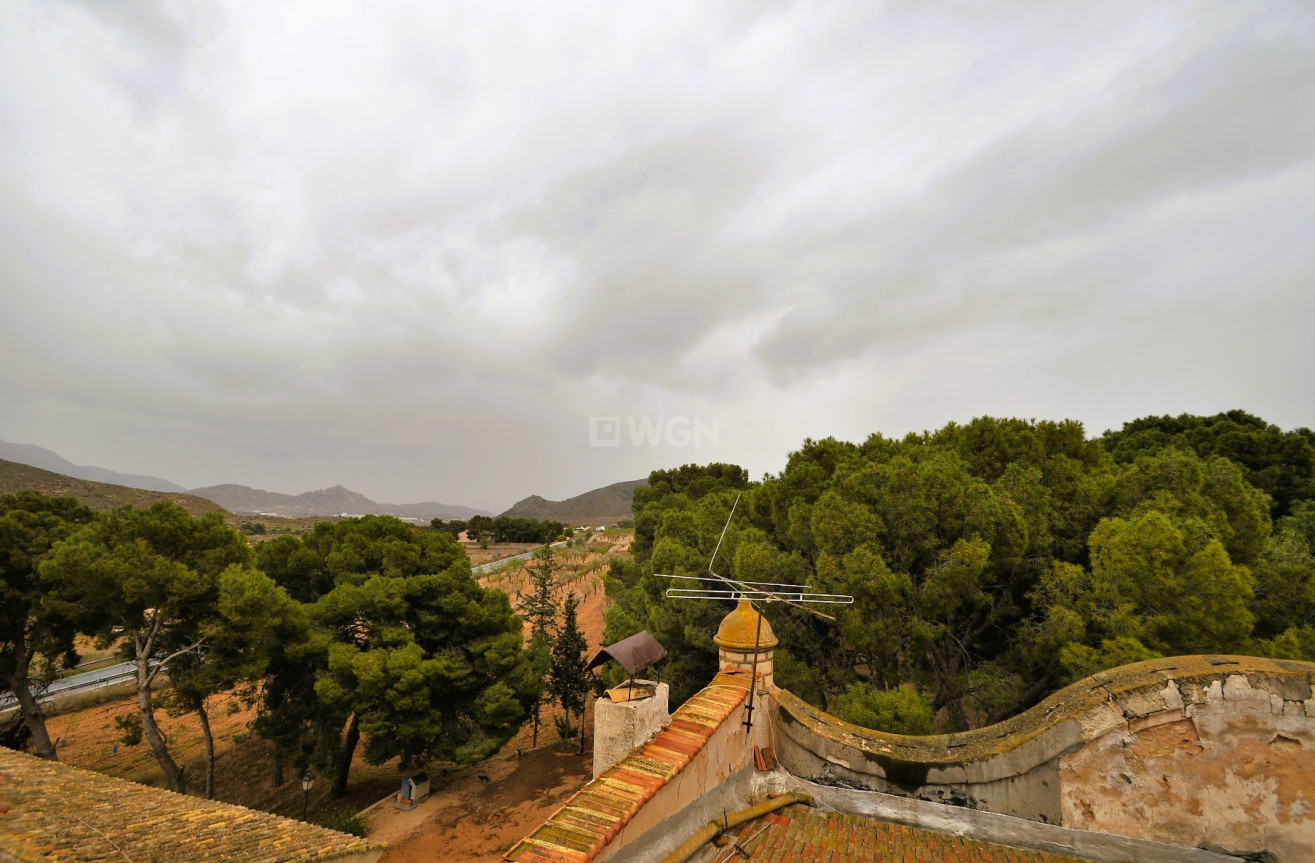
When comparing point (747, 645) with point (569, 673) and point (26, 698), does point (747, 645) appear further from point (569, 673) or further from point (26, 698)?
point (26, 698)

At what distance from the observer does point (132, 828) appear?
5250 millimetres

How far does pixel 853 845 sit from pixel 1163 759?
8.95 ft

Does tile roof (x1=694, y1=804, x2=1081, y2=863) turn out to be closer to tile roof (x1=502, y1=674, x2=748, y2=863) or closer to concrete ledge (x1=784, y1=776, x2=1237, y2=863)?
concrete ledge (x1=784, y1=776, x2=1237, y2=863)

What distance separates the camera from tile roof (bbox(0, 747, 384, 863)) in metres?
4.46

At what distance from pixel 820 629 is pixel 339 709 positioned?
11.9 meters

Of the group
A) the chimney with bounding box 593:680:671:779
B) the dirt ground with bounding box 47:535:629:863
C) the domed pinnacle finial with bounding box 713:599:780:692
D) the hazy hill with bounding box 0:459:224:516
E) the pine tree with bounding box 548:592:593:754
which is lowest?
the dirt ground with bounding box 47:535:629:863

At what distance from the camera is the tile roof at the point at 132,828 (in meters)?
4.46

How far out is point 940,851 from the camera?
15.3 ft

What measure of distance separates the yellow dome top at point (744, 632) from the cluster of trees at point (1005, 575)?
313 centimetres

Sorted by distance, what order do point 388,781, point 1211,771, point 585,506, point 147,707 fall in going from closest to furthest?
point 1211,771
point 147,707
point 388,781
point 585,506

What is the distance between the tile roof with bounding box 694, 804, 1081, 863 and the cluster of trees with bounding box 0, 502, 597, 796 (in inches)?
416

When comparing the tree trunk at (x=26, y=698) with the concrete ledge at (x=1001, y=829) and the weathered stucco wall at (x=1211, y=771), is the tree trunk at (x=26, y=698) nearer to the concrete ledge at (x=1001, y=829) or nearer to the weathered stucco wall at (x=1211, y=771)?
the concrete ledge at (x=1001, y=829)

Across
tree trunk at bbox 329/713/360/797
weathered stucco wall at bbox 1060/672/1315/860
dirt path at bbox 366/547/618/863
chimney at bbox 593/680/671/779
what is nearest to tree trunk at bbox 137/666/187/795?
tree trunk at bbox 329/713/360/797

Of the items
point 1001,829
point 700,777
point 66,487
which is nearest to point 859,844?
point 1001,829
